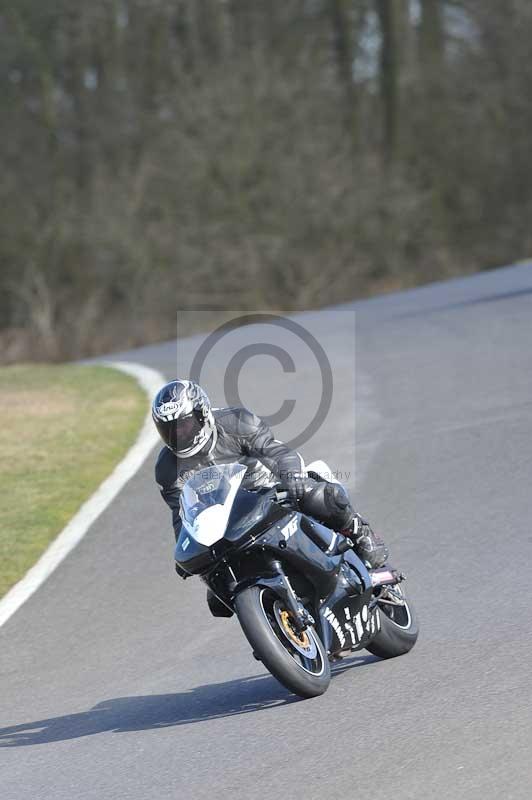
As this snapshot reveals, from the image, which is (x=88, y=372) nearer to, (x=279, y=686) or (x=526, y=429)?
(x=526, y=429)

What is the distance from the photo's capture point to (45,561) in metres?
9.99

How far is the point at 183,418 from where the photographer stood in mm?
6430

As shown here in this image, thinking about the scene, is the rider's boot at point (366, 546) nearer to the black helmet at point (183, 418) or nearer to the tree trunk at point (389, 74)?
the black helmet at point (183, 418)

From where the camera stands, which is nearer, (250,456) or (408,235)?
(250,456)

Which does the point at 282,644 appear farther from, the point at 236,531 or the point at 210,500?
the point at 210,500

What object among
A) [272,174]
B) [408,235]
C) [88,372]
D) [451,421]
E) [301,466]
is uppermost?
[301,466]

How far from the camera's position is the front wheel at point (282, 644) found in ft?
19.1

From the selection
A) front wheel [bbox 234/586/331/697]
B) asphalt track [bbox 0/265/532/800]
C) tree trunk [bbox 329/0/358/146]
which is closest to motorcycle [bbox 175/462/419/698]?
front wheel [bbox 234/586/331/697]

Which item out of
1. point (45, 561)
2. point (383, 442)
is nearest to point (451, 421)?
point (383, 442)

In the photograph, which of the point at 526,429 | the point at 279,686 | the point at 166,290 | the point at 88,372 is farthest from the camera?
the point at 166,290

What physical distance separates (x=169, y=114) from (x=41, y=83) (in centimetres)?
379

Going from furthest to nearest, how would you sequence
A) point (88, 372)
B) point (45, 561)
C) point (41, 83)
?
1. point (41, 83)
2. point (88, 372)
3. point (45, 561)

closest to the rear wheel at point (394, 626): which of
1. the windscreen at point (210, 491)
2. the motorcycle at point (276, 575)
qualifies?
the motorcycle at point (276, 575)

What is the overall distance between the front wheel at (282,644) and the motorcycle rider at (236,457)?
19.0 inches
